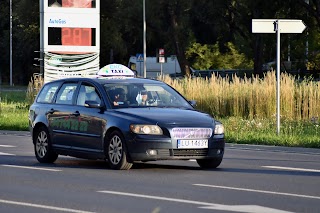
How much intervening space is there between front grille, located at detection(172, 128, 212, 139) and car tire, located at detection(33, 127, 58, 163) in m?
3.00

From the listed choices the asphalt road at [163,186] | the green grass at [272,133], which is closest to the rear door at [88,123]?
the asphalt road at [163,186]

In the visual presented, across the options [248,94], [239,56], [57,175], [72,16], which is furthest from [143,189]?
[239,56]

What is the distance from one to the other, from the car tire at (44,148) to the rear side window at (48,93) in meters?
0.65

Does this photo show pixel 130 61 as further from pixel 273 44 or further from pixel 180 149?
pixel 180 149

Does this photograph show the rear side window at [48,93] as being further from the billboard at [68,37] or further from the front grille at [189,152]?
the billboard at [68,37]

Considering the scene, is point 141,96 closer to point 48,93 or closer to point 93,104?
point 93,104

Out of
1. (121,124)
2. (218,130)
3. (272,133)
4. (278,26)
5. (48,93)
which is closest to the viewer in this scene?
(121,124)

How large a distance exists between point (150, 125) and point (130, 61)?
232 ft

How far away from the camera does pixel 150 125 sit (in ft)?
52.2

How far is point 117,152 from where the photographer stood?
16188 millimetres

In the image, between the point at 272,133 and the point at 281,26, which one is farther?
the point at 272,133

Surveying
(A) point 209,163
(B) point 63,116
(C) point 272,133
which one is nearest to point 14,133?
(C) point 272,133

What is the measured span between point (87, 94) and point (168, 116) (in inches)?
78.8

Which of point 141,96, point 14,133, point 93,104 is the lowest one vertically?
point 14,133
